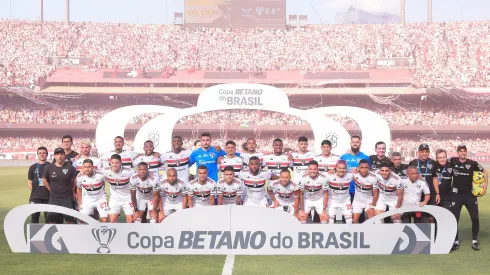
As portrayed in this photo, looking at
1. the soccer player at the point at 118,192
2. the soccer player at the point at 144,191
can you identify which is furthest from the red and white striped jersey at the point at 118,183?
the soccer player at the point at 144,191

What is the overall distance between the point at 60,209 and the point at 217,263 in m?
2.52

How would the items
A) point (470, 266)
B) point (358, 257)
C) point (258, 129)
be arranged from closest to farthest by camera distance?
point (470, 266) → point (358, 257) → point (258, 129)

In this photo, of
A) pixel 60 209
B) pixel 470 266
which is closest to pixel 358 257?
pixel 470 266

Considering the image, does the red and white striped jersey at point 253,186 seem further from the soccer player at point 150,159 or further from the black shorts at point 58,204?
the black shorts at point 58,204

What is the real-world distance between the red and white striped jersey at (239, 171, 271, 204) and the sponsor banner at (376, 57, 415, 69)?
38943mm

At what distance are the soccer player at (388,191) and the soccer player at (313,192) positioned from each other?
85cm

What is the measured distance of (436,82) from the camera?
46.8 m

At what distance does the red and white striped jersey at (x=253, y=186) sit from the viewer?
11.0m

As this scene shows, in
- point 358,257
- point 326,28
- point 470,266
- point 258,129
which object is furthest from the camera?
point 326,28

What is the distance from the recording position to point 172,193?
10.8m

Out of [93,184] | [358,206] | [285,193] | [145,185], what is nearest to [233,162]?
[285,193]

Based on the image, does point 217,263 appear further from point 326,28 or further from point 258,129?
point 326,28

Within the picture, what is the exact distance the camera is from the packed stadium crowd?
45.6m

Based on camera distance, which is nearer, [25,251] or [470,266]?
[470,266]
